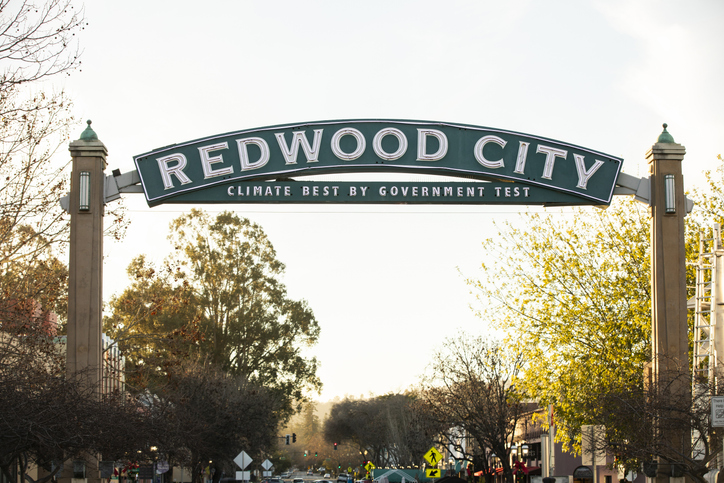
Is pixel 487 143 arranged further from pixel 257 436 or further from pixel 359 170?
pixel 257 436

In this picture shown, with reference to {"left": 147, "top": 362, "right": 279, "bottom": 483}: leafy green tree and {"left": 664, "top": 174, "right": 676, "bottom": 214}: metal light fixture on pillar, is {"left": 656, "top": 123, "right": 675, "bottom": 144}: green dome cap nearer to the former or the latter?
{"left": 664, "top": 174, "right": 676, "bottom": 214}: metal light fixture on pillar

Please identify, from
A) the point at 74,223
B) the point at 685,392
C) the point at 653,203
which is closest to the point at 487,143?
the point at 653,203

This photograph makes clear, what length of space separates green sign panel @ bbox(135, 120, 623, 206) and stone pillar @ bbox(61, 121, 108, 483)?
1.13 metres

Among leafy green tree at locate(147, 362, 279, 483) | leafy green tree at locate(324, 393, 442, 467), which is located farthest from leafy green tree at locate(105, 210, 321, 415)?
leafy green tree at locate(324, 393, 442, 467)

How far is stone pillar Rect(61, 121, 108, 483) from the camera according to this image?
15258mm

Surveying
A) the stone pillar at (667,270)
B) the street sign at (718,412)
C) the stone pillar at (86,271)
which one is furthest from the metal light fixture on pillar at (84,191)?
the street sign at (718,412)

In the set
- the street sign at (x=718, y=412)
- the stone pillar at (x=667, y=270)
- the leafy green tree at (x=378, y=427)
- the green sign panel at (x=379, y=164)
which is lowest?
the leafy green tree at (x=378, y=427)

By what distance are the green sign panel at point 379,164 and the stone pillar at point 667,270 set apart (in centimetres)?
89

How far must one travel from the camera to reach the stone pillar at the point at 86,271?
15.3m

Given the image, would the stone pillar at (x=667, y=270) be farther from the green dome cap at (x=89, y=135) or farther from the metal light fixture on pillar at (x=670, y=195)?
the green dome cap at (x=89, y=135)

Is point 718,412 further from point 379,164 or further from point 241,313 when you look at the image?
point 241,313

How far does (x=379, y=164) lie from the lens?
674 inches

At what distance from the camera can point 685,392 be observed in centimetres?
1535

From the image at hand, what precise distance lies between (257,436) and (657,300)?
3498 centimetres
